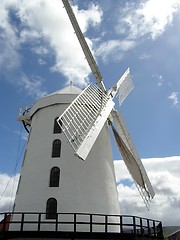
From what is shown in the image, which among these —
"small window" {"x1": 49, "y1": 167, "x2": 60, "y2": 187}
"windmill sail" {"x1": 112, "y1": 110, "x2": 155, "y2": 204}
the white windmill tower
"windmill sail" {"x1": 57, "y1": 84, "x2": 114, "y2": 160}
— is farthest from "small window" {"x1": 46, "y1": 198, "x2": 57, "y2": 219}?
"windmill sail" {"x1": 112, "y1": 110, "x2": 155, "y2": 204}

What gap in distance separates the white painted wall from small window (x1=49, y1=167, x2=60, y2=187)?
0.58ft

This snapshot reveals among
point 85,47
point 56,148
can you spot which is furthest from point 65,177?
point 85,47

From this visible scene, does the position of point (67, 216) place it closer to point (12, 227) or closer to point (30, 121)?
point (12, 227)

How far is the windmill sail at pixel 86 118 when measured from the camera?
11.3 meters

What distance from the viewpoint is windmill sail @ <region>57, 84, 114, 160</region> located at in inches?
444

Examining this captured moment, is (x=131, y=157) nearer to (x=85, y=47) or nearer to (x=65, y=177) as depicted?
(x=65, y=177)

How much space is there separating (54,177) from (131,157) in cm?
452

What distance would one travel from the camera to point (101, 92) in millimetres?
15859

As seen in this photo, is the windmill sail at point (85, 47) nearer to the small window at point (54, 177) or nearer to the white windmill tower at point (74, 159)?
the white windmill tower at point (74, 159)

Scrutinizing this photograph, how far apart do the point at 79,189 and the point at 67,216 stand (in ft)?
4.43

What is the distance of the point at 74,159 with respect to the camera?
14.7 meters

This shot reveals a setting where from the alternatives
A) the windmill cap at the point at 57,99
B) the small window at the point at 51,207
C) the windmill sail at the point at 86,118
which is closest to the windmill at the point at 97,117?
the windmill sail at the point at 86,118

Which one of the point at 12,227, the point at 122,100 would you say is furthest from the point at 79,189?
the point at 122,100

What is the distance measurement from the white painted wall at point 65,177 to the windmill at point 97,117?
2.84 feet
